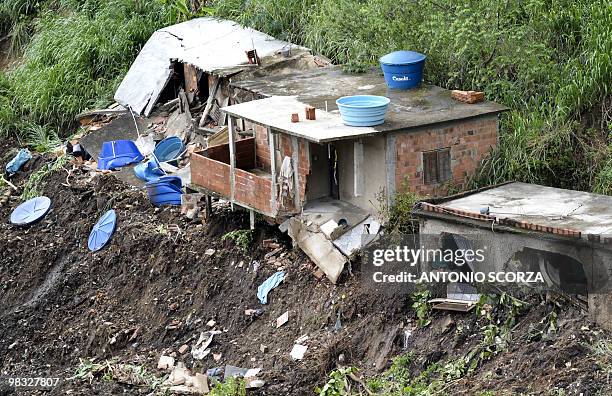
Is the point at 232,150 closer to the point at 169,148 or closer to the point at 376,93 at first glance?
the point at 376,93

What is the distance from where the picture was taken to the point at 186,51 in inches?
854

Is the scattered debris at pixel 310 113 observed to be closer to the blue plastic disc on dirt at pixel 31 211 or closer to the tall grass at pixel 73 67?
the blue plastic disc on dirt at pixel 31 211

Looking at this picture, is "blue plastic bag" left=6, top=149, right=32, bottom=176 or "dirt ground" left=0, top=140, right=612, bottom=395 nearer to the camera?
"dirt ground" left=0, top=140, right=612, bottom=395

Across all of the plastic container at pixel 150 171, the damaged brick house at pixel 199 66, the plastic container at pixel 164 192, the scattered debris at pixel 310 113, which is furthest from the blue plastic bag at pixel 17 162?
the scattered debris at pixel 310 113

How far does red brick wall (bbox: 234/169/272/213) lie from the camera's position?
16.6m

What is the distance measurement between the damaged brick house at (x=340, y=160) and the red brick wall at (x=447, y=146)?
0.01 m

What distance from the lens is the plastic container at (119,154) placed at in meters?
21.5

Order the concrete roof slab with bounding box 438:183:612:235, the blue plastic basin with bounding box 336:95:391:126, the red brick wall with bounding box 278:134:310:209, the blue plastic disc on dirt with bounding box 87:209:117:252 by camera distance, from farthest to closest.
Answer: the blue plastic disc on dirt with bounding box 87:209:117:252, the red brick wall with bounding box 278:134:310:209, the blue plastic basin with bounding box 336:95:391:126, the concrete roof slab with bounding box 438:183:612:235

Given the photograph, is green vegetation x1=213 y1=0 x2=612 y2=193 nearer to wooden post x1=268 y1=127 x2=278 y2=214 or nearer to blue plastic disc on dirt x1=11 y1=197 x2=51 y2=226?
wooden post x1=268 y1=127 x2=278 y2=214

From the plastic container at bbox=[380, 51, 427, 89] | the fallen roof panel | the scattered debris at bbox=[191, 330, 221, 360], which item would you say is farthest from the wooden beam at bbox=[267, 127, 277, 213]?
the fallen roof panel

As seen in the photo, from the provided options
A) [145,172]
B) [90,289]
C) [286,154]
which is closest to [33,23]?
[145,172]

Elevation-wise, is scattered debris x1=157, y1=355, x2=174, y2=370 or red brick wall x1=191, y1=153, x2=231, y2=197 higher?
red brick wall x1=191, y1=153, x2=231, y2=197

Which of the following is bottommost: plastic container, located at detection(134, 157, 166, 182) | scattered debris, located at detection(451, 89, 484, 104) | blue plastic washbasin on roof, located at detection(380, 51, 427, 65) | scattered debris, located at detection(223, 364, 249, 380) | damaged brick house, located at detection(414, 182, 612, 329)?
scattered debris, located at detection(223, 364, 249, 380)

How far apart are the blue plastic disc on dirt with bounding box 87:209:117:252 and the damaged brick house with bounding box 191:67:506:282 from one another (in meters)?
2.38
